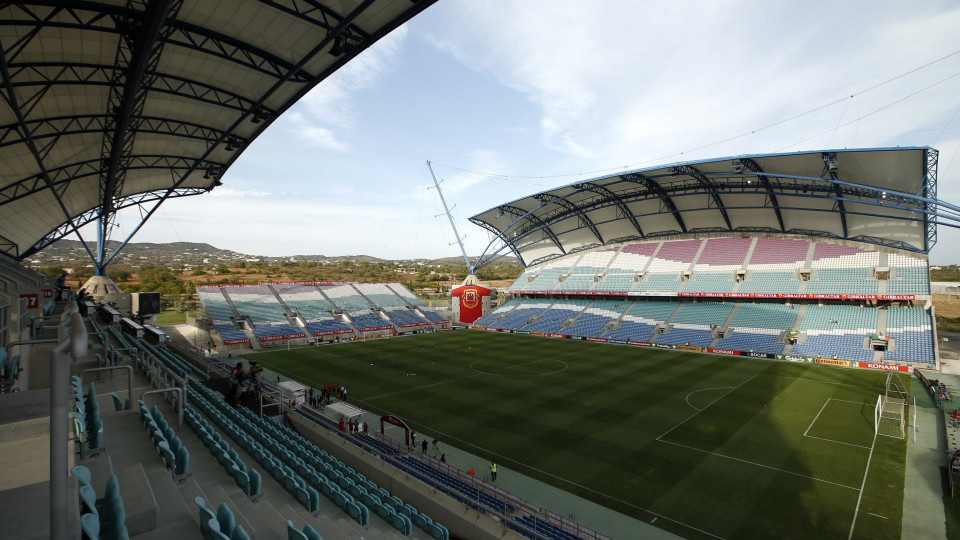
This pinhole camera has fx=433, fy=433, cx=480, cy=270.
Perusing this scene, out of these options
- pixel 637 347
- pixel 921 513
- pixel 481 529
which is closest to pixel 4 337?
pixel 481 529

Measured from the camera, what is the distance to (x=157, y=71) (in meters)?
17.0

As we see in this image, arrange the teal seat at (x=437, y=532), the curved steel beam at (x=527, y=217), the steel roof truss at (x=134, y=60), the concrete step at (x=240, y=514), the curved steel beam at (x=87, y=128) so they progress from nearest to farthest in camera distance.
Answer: the concrete step at (x=240, y=514)
the teal seat at (x=437, y=532)
the steel roof truss at (x=134, y=60)
the curved steel beam at (x=87, y=128)
the curved steel beam at (x=527, y=217)

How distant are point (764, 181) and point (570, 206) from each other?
67.8ft

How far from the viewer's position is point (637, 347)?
42531 millimetres

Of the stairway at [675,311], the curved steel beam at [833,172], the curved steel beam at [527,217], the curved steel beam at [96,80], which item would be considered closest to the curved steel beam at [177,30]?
the curved steel beam at [96,80]

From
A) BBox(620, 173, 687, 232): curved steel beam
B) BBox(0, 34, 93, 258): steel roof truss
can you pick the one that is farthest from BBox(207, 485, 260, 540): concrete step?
BBox(620, 173, 687, 232): curved steel beam

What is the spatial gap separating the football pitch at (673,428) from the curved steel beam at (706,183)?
666 inches

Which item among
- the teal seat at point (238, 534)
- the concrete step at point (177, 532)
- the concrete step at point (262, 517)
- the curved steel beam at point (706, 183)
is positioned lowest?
the concrete step at point (262, 517)

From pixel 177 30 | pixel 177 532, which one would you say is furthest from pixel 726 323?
pixel 177 532

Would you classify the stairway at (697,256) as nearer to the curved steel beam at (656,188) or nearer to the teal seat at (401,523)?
the curved steel beam at (656,188)

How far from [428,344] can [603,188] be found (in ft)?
83.6

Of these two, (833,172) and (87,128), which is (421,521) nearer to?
(87,128)

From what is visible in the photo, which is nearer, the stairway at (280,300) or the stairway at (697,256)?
the stairway at (280,300)

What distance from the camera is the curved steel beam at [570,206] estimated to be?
170 feet
